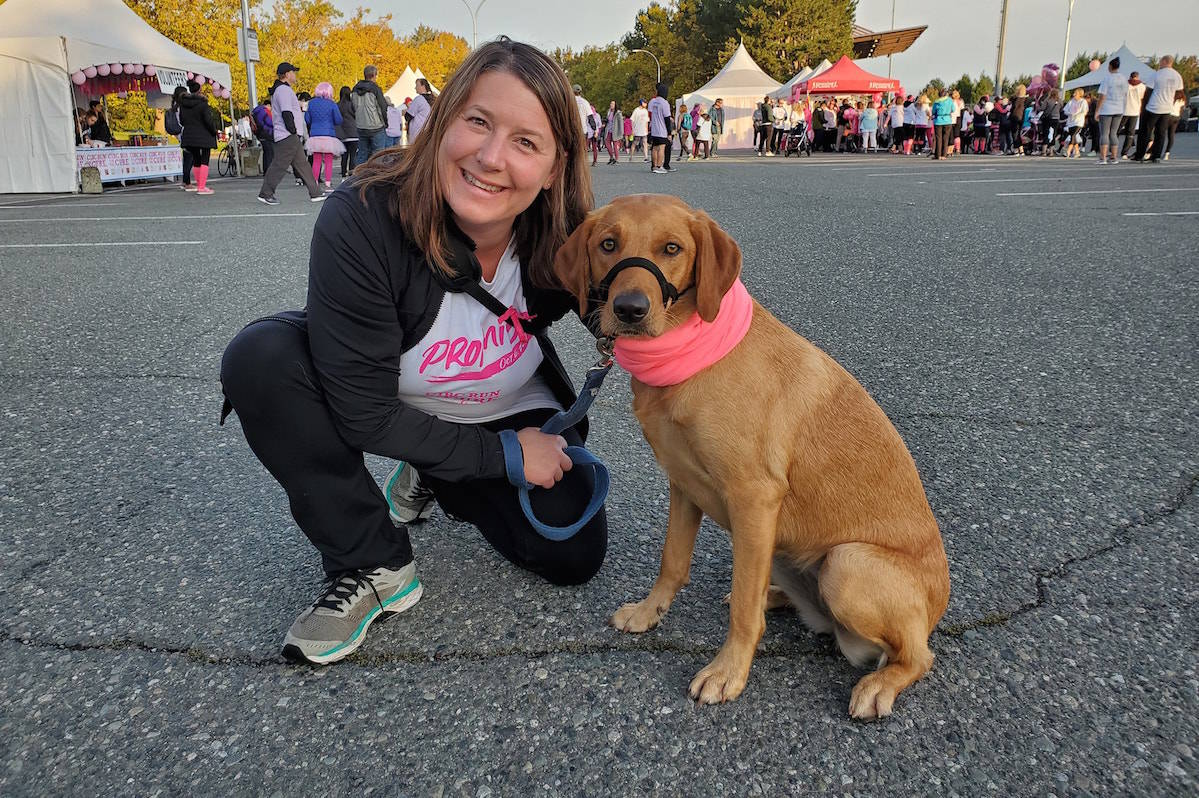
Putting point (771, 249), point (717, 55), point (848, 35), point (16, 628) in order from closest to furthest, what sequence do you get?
point (16, 628) → point (771, 249) → point (848, 35) → point (717, 55)

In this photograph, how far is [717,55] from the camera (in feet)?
206

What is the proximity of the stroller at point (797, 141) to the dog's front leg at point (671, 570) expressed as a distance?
30840 mm

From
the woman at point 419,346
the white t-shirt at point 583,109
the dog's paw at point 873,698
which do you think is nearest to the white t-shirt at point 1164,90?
the white t-shirt at point 583,109

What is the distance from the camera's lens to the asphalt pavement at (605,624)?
177 cm

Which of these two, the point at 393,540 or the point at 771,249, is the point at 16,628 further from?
the point at 771,249

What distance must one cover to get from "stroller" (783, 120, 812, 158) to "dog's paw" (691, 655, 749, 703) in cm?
3121

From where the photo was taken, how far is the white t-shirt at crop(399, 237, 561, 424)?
8.04 ft

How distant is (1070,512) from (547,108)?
2.34 m

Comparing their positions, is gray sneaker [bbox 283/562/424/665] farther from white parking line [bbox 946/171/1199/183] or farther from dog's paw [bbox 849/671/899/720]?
white parking line [bbox 946/171/1199/183]

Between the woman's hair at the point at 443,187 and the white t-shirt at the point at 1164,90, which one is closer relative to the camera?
the woman's hair at the point at 443,187

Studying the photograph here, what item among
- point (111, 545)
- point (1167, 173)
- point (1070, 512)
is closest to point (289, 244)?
point (111, 545)

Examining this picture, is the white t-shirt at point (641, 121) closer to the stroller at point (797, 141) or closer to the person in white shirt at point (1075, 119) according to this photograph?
the stroller at point (797, 141)

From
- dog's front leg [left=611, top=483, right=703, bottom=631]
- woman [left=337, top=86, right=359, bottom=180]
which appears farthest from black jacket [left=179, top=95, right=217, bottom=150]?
dog's front leg [left=611, top=483, right=703, bottom=631]

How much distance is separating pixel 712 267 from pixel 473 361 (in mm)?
859
